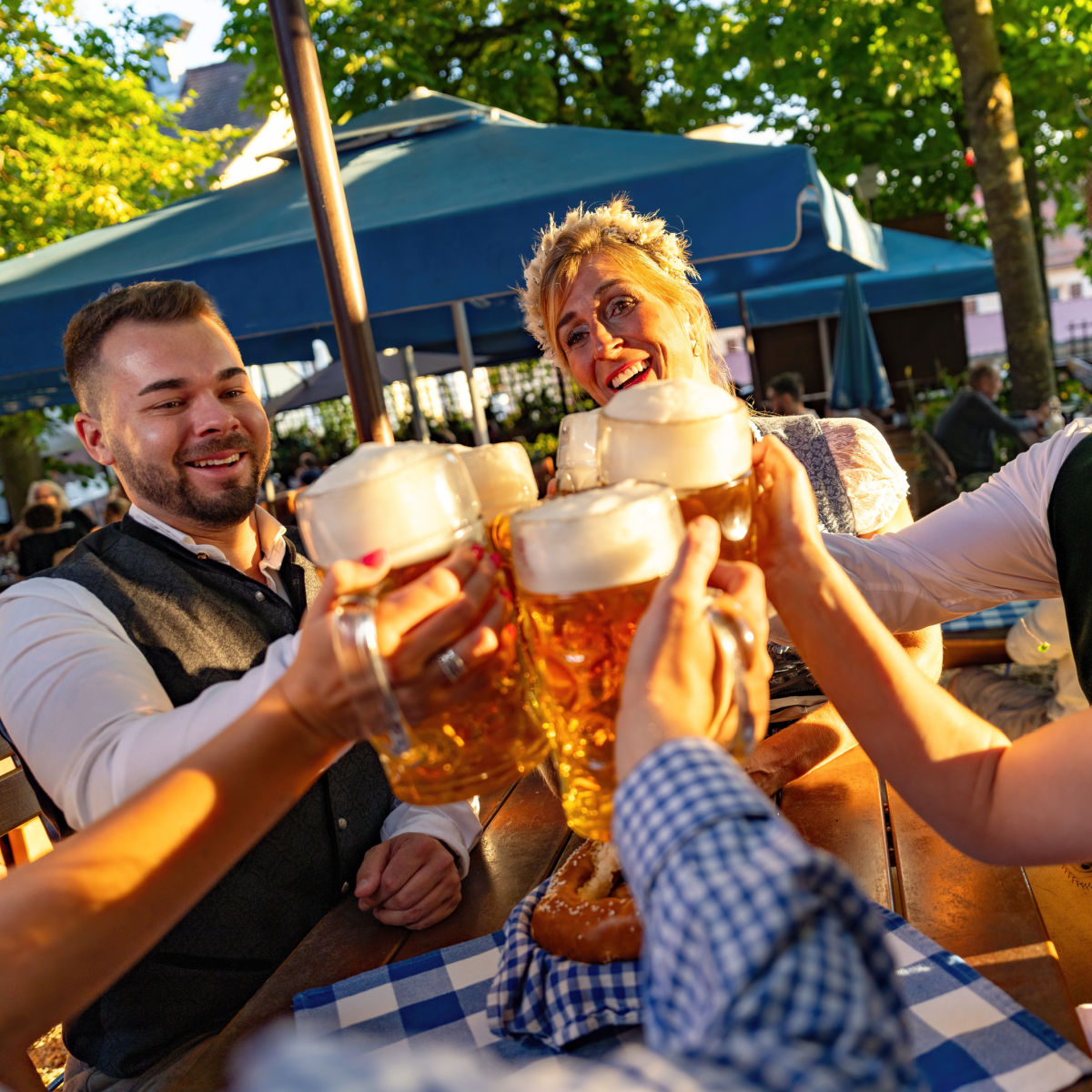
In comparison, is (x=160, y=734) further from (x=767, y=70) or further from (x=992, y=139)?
(x=767, y=70)

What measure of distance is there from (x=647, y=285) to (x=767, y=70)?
757 cm

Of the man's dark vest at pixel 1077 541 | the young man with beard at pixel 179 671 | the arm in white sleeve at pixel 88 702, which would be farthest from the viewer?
the man's dark vest at pixel 1077 541

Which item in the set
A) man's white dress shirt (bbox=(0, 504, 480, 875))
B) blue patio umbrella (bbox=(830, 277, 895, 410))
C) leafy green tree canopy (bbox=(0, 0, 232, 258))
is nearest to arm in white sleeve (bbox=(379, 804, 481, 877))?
man's white dress shirt (bbox=(0, 504, 480, 875))

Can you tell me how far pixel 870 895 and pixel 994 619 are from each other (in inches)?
83.9

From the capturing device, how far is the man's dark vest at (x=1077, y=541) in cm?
135

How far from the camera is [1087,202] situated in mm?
2035

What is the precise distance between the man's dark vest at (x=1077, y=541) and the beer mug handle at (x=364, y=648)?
1040 mm

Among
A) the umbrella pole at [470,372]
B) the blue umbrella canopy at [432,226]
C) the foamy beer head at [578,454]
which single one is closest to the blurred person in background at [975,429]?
the blue umbrella canopy at [432,226]

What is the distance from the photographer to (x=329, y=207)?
2.24 m

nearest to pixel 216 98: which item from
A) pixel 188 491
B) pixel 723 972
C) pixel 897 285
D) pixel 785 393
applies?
pixel 897 285

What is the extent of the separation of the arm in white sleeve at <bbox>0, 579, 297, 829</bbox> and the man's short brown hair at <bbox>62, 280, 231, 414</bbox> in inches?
19.8

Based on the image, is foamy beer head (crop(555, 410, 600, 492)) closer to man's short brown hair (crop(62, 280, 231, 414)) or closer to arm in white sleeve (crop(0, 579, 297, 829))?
arm in white sleeve (crop(0, 579, 297, 829))

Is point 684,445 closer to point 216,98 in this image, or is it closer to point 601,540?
point 601,540

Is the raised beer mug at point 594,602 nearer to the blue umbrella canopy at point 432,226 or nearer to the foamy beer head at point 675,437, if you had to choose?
the foamy beer head at point 675,437
